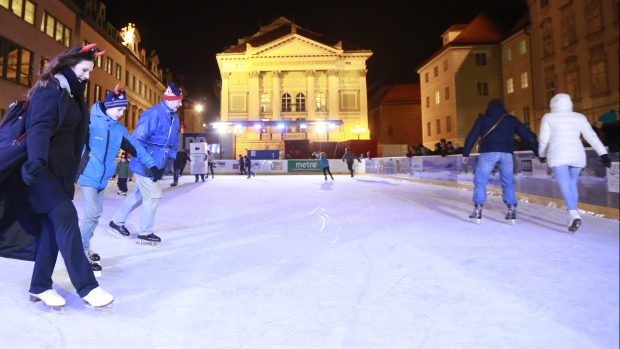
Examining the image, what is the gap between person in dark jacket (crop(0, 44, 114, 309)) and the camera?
6.90ft

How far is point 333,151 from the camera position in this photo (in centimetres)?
3288

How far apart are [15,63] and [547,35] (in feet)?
116

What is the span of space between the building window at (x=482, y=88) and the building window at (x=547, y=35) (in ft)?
24.8

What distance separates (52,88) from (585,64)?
29.8 m

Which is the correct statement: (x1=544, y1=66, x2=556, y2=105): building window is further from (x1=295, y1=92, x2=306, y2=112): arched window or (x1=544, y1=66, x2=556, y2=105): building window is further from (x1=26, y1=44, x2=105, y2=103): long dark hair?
(x1=26, y1=44, x2=105, y2=103): long dark hair

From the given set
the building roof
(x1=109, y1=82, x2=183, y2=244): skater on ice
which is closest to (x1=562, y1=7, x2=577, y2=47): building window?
the building roof

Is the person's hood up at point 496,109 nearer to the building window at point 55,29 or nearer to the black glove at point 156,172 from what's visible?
the black glove at point 156,172

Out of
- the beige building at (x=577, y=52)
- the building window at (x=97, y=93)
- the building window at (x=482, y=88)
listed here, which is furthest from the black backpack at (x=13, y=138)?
the building window at (x=482, y=88)

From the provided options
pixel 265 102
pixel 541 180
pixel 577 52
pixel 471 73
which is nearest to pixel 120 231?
pixel 541 180

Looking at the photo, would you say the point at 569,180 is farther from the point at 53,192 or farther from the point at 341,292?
the point at 53,192

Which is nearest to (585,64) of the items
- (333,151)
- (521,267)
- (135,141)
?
(333,151)

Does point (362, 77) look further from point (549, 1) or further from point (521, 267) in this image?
point (521, 267)

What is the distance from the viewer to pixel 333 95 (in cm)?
4628

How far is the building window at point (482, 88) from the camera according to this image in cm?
3450
